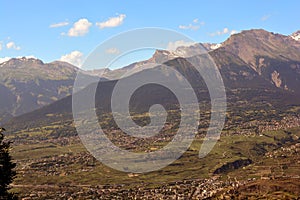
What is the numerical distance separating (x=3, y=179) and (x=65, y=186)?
471 ft

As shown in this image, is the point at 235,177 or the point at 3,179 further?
the point at 235,177

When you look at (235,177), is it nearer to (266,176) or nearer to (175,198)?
(266,176)

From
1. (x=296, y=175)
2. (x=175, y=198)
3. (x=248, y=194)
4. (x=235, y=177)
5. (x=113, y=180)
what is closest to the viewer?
(x=248, y=194)

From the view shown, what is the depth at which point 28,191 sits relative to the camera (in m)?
167

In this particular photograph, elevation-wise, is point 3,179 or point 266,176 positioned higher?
point 3,179

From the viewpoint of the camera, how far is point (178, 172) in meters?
195

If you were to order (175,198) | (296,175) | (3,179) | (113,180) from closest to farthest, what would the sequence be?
(3,179)
(175,198)
(296,175)
(113,180)

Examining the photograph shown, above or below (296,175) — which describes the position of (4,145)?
above

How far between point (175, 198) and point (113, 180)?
2171 inches

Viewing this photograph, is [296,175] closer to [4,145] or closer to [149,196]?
[149,196]

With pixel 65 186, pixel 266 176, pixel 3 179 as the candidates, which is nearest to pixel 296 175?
pixel 266 176

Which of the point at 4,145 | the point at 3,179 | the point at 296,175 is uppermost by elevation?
the point at 4,145

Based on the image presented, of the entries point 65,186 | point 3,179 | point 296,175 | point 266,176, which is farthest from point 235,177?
point 3,179

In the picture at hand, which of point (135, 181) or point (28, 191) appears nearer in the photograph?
point (28, 191)
